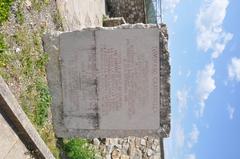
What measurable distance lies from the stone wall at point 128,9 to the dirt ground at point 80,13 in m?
1.11

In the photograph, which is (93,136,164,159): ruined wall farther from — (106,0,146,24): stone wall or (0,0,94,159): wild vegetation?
(106,0,146,24): stone wall

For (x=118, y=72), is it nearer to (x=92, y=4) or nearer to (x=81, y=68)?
(x=81, y=68)

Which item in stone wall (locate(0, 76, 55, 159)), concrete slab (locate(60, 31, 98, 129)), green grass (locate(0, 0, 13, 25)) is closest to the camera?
stone wall (locate(0, 76, 55, 159))

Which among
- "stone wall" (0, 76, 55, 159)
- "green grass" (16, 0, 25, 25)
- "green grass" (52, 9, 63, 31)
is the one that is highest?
"green grass" (16, 0, 25, 25)

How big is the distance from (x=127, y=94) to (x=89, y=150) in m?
2.20

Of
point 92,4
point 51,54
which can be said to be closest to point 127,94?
point 51,54

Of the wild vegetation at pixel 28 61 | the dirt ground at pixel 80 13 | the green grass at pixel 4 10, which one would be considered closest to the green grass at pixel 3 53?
the wild vegetation at pixel 28 61

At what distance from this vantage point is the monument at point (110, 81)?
9883 millimetres

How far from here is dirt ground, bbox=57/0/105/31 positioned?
40.5 feet

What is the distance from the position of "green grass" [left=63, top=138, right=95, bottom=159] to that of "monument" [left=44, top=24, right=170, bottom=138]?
22.6 inches

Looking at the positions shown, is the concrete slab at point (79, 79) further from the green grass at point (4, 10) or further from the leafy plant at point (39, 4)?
the green grass at point (4, 10)

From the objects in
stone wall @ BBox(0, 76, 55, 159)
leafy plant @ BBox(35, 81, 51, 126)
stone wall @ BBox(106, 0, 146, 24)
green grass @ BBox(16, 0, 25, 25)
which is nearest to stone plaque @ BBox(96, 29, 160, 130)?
leafy plant @ BBox(35, 81, 51, 126)

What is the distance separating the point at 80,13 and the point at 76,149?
14.1 ft

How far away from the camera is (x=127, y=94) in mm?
10109
